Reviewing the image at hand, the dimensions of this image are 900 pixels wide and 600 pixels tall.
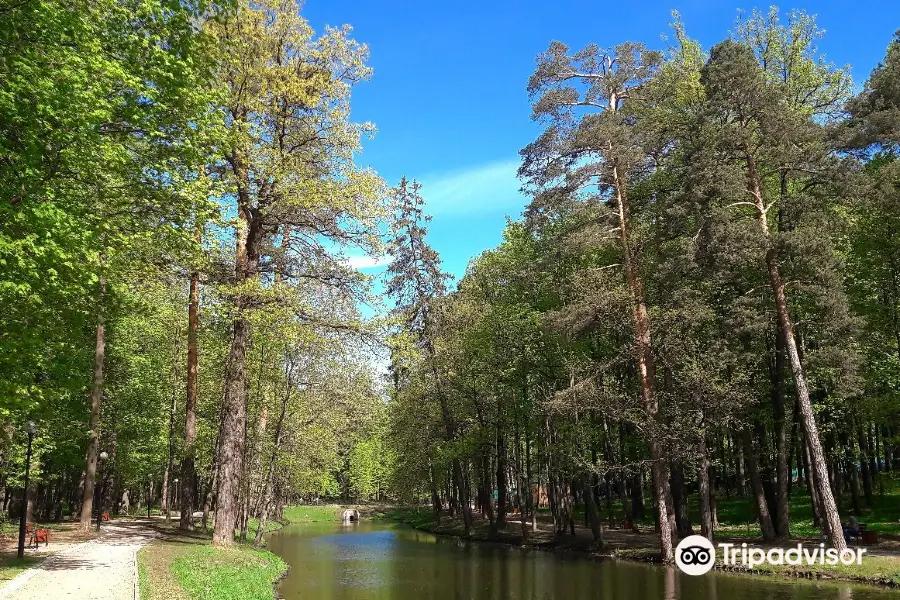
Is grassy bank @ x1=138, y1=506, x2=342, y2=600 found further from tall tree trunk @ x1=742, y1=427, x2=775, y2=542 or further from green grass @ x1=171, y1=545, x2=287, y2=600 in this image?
tall tree trunk @ x1=742, y1=427, x2=775, y2=542

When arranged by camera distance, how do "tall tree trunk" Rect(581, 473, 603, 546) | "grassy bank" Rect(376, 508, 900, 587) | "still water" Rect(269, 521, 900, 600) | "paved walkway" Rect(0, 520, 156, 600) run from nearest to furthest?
"paved walkway" Rect(0, 520, 156, 600) → "still water" Rect(269, 521, 900, 600) → "grassy bank" Rect(376, 508, 900, 587) → "tall tree trunk" Rect(581, 473, 603, 546)

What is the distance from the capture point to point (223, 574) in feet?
46.2

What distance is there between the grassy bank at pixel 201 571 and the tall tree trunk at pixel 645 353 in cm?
1270

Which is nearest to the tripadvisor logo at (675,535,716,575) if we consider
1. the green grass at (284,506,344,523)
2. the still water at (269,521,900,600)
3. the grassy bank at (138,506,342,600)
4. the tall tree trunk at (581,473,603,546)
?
the still water at (269,521,900,600)

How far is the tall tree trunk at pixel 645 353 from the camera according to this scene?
2041 cm

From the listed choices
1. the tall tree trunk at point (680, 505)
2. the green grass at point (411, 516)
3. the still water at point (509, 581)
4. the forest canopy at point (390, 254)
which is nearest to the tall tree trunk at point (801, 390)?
the forest canopy at point (390, 254)

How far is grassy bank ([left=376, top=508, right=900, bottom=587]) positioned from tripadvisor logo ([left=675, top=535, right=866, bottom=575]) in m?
0.36

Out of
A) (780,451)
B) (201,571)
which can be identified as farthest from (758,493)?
(201,571)

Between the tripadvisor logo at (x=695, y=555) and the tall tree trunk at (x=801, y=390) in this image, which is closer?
the tall tree trunk at (x=801, y=390)

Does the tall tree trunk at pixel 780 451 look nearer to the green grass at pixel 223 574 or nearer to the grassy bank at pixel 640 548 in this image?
the grassy bank at pixel 640 548

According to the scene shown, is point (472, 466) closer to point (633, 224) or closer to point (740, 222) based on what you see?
point (633, 224)

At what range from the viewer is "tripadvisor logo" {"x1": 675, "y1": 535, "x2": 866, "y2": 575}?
17719 millimetres

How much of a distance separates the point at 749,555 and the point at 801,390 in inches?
226

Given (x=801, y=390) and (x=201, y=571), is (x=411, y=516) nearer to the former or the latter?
(x=801, y=390)
